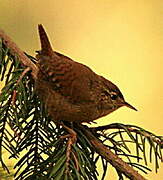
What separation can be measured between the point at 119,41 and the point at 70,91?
2.77ft

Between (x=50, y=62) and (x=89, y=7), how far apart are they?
828 mm

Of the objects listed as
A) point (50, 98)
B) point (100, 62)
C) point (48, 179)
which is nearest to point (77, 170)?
point (48, 179)

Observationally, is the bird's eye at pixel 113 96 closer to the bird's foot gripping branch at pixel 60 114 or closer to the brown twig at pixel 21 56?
the bird's foot gripping branch at pixel 60 114

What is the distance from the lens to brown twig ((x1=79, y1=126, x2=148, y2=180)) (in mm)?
443

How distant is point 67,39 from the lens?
137 centimetres

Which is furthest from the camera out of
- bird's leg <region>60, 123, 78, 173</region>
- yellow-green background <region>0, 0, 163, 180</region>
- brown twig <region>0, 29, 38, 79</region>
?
yellow-green background <region>0, 0, 163, 180</region>

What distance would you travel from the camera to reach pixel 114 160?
458 mm

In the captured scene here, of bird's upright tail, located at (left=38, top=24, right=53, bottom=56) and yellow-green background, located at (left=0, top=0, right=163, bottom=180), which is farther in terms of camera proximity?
yellow-green background, located at (left=0, top=0, right=163, bottom=180)

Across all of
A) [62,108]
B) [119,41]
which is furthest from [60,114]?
[119,41]

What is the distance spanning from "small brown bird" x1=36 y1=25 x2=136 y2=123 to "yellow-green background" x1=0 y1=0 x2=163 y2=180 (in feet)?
2.53

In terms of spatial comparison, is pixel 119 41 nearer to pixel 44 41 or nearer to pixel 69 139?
pixel 44 41

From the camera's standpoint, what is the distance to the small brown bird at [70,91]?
530 mm

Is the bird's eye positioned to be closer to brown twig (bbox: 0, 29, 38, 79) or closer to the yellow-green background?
brown twig (bbox: 0, 29, 38, 79)

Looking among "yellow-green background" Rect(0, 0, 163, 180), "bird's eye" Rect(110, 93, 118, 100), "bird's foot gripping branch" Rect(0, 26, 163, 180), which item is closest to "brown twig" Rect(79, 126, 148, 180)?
"bird's foot gripping branch" Rect(0, 26, 163, 180)
